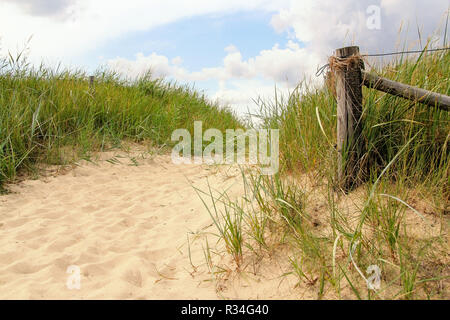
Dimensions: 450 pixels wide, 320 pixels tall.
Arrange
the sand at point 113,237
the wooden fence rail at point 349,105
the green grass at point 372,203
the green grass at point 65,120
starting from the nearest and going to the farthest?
the green grass at point 372,203 → the sand at point 113,237 → the wooden fence rail at point 349,105 → the green grass at point 65,120

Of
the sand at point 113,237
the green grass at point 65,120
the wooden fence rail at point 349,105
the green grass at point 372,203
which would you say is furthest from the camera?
the green grass at point 65,120

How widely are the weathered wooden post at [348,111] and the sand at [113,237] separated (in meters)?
1.07

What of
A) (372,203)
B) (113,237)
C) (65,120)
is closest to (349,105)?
(372,203)

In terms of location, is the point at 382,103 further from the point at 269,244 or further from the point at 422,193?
the point at 269,244

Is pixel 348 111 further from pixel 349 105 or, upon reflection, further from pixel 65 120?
pixel 65 120

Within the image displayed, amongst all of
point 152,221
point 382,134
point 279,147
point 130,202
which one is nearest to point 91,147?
point 130,202

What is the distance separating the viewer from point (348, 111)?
285cm

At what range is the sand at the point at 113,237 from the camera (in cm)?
233

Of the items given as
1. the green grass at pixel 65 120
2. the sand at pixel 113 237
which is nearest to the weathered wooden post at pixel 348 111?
the sand at pixel 113 237

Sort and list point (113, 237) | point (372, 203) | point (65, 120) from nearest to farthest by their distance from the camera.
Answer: point (372, 203)
point (113, 237)
point (65, 120)

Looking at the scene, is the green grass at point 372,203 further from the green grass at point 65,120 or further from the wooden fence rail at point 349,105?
the green grass at point 65,120

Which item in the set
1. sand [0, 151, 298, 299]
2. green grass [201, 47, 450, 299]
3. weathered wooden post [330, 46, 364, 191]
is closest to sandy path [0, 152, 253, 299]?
sand [0, 151, 298, 299]

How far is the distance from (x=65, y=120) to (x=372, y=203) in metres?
4.44
